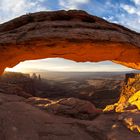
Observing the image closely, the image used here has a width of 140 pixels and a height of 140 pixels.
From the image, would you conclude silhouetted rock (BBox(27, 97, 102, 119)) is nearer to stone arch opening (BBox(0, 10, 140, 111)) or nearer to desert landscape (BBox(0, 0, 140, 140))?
desert landscape (BBox(0, 0, 140, 140))

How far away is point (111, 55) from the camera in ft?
33.4

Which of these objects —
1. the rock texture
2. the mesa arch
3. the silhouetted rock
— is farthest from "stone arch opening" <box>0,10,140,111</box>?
the silhouetted rock

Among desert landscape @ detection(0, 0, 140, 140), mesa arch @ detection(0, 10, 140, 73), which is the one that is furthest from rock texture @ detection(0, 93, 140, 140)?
mesa arch @ detection(0, 10, 140, 73)

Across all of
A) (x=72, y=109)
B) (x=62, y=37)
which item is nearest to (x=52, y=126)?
(x=72, y=109)

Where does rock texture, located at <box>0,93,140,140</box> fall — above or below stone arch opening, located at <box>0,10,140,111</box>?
below

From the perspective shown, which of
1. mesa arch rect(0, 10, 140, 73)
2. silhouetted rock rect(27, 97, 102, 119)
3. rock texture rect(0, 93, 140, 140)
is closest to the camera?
mesa arch rect(0, 10, 140, 73)

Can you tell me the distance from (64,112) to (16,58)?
705 centimetres

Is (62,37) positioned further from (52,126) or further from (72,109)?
(72,109)

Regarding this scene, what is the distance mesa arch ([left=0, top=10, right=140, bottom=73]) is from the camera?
8.45m

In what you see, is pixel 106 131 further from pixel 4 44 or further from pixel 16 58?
pixel 4 44

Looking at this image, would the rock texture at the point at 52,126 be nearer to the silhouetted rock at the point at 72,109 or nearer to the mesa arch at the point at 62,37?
the silhouetted rock at the point at 72,109

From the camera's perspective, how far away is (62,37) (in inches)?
332

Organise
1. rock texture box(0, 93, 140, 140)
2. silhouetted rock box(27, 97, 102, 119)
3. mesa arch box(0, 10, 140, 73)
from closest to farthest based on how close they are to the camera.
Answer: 1. mesa arch box(0, 10, 140, 73)
2. rock texture box(0, 93, 140, 140)
3. silhouetted rock box(27, 97, 102, 119)

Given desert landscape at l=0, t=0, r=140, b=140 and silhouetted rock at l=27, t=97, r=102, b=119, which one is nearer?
desert landscape at l=0, t=0, r=140, b=140
